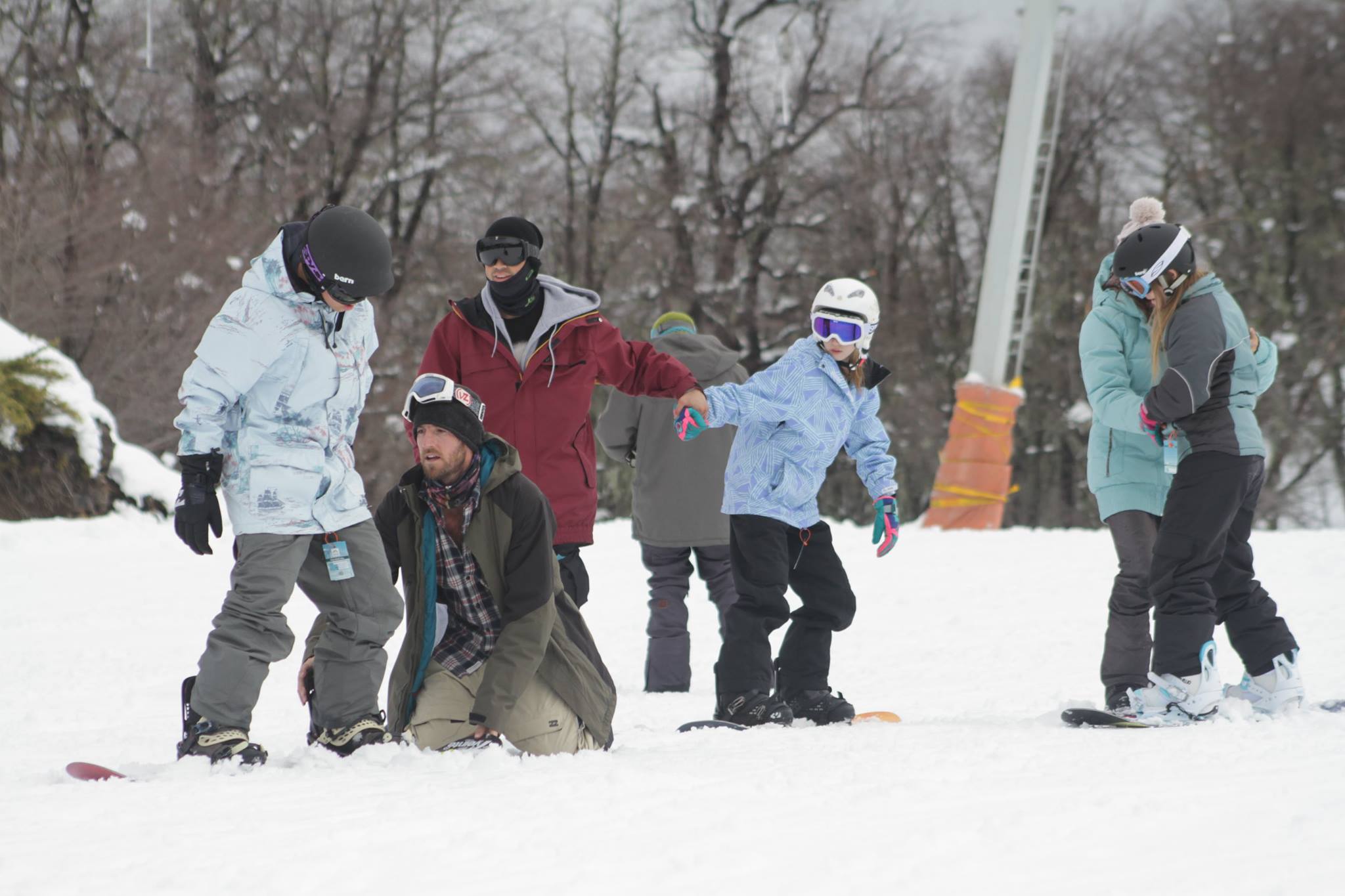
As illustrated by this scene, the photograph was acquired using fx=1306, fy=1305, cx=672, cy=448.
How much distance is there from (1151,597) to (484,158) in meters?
19.5

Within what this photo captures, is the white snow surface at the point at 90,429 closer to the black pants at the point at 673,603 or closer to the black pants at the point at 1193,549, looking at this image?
the black pants at the point at 673,603

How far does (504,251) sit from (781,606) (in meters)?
1.50

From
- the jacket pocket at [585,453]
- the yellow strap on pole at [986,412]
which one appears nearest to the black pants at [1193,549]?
the jacket pocket at [585,453]

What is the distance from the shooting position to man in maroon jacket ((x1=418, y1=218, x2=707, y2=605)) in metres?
4.41

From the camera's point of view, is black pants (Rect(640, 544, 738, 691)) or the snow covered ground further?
black pants (Rect(640, 544, 738, 691))

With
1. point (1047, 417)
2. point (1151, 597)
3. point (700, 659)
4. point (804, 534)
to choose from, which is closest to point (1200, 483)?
point (1151, 597)

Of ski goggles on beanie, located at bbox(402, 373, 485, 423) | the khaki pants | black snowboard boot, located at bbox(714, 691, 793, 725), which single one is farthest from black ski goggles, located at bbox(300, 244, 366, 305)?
black snowboard boot, located at bbox(714, 691, 793, 725)

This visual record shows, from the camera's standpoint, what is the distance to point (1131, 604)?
448 centimetres

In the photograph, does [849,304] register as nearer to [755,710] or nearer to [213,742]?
[755,710]

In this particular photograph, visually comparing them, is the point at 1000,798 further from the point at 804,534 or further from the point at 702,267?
the point at 702,267

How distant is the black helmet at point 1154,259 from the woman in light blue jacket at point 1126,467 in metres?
0.15

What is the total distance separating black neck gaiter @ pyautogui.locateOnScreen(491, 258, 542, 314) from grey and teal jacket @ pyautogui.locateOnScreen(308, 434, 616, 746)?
0.88 metres

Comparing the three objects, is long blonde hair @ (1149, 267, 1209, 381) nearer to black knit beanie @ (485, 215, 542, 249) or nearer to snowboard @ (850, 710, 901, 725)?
snowboard @ (850, 710, 901, 725)

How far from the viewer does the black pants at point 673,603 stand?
18.4 ft
